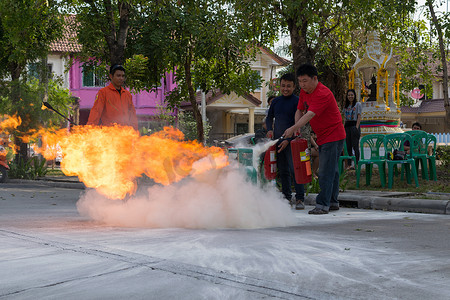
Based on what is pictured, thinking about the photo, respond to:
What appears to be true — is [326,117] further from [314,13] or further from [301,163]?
[314,13]

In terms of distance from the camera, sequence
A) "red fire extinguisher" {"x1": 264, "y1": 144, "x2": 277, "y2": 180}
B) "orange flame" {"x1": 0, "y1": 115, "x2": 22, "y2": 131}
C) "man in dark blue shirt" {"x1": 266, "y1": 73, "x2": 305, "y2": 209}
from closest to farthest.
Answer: "red fire extinguisher" {"x1": 264, "y1": 144, "x2": 277, "y2": 180} → "man in dark blue shirt" {"x1": 266, "y1": 73, "x2": 305, "y2": 209} → "orange flame" {"x1": 0, "y1": 115, "x2": 22, "y2": 131}

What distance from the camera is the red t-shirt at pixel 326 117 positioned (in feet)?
26.4

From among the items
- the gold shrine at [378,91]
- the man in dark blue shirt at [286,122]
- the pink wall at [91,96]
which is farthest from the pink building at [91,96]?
the man in dark blue shirt at [286,122]

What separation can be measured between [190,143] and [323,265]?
3.14 metres

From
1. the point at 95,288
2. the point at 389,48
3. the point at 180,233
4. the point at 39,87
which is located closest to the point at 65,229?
the point at 180,233

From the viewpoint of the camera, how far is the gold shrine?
18.5 m

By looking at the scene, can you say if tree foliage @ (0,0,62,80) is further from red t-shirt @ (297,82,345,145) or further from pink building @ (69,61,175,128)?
pink building @ (69,61,175,128)

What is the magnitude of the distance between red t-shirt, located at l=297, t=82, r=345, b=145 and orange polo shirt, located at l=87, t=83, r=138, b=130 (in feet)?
→ 8.51

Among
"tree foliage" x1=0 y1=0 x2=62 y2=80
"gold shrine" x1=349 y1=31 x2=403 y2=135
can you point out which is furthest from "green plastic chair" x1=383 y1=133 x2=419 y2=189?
"tree foliage" x1=0 y1=0 x2=62 y2=80

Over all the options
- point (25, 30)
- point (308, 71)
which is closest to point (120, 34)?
point (25, 30)

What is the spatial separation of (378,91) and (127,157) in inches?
539

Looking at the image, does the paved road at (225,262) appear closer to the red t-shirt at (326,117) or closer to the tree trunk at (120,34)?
the red t-shirt at (326,117)

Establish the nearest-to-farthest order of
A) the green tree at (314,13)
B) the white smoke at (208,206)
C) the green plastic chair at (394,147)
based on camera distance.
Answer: the white smoke at (208,206)
the green plastic chair at (394,147)
the green tree at (314,13)

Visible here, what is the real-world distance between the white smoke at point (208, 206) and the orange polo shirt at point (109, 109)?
1.34m
